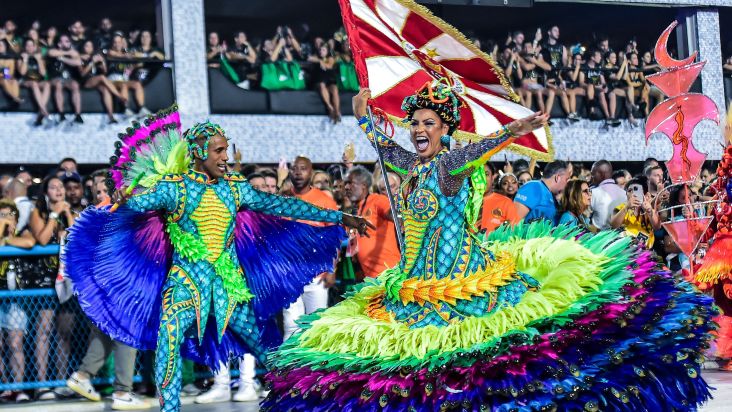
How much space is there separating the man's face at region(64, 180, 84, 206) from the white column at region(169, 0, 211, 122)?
5.50m

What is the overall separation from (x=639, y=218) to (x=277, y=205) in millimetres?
4028

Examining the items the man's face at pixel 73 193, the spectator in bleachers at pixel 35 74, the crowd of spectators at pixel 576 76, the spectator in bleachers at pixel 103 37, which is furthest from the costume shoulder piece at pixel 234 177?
the crowd of spectators at pixel 576 76

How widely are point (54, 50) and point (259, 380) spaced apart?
21.7 ft

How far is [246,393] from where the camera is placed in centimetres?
793

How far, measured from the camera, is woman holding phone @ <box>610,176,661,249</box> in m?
9.02

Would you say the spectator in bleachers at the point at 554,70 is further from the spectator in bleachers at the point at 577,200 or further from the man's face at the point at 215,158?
the man's face at the point at 215,158

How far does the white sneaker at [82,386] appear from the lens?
25.7ft

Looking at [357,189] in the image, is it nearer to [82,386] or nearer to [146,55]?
[82,386]

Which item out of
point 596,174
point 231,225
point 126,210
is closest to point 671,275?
point 231,225

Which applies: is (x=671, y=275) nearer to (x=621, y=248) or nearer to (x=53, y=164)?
(x=621, y=248)

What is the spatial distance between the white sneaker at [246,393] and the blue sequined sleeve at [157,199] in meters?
2.09

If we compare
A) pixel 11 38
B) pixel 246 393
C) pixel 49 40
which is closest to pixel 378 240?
pixel 246 393

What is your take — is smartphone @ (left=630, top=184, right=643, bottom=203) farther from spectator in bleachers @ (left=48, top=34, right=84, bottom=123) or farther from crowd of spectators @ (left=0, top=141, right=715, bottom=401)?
spectator in bleachers @ (left=48, top=34, right=84, bottom=123)

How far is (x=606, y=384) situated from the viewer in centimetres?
428
